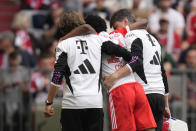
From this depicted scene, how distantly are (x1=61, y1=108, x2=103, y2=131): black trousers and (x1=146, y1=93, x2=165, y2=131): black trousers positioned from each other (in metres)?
0.71

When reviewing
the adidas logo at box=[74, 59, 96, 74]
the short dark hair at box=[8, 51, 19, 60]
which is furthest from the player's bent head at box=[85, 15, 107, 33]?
the short dark hair at box=[8, 51, 19, 60]

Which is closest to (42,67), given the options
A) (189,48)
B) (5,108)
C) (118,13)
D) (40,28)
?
(5,108)

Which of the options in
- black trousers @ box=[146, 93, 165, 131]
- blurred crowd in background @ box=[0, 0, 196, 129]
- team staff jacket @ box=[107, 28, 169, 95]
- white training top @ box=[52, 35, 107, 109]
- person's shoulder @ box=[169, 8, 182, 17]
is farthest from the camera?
person's shoulder @ box=[169, 8, 182, 17]

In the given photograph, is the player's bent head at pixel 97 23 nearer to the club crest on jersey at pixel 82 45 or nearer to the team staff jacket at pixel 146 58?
the team staff jacket at pixel 146 58

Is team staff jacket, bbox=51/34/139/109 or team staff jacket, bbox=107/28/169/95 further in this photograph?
team staff jacket, bbox=107/28/169/95

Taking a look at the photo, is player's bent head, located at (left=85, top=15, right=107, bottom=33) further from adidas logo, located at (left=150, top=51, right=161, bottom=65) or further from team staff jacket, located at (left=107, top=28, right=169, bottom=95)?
adidas logo, located at (left=150, top=51, right=161, bottom=65)

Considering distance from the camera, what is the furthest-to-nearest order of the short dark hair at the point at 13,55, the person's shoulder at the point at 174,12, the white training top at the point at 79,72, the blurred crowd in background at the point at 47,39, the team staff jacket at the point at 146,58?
the person's shoulder at the point at 174,12, the short dark hair at the point at 13,55, the blurred crowd in background at the point at 47,39, the team staff jacket at the point at 146,58, the white training top at the point at 79,72

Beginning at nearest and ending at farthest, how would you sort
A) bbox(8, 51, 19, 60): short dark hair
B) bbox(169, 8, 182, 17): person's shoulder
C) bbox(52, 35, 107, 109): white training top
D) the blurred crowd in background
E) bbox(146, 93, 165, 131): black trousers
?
bbox(52, 35, 107, 109): white training top, bbox(146, 93, 165, 131): black trousers, the blurred crowd in background, bbox(8, 51, 19, 60): short dark hair, bbox(169, 8, 182, 17): person's shoulder

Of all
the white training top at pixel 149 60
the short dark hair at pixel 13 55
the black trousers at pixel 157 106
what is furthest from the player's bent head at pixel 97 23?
the short dark hair at pixel 13 55

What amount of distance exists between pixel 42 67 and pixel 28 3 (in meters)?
3.25

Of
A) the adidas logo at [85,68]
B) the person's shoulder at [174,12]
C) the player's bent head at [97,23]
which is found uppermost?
the person's shoulder at [174,12]

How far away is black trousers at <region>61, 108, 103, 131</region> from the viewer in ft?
22.2

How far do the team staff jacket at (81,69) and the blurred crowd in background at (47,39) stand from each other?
3.96 meters

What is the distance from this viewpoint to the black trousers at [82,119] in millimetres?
6755
